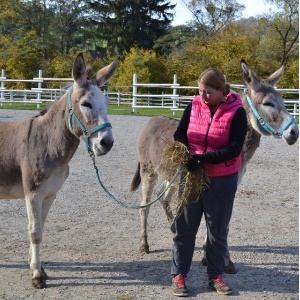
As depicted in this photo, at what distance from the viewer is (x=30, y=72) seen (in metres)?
41.9

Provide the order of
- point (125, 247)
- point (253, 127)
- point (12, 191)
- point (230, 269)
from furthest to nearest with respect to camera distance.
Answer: point (125, 247) → point (253, 127) → point (230, 269) → point (12, 191)

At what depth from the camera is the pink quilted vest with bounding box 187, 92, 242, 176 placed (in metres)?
4.63

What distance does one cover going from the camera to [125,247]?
6328mm

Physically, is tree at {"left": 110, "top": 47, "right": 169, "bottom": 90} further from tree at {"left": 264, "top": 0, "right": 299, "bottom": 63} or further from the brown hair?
the brown hair

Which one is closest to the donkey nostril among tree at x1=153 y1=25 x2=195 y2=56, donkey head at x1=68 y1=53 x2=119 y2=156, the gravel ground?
donkey head at x1=68 y1=53 x2=119 y2=156

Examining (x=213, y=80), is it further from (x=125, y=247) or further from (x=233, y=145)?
(x=125, y=247)

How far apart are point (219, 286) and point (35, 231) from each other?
73.7 inches

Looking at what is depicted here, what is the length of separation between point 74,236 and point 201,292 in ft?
7.21

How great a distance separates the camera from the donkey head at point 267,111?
18.6 feet

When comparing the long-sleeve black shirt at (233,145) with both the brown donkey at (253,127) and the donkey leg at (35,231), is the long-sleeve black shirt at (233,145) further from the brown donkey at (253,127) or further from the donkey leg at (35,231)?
the donkey leg at (35,231)

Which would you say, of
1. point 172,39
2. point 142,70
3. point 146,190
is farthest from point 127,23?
point 146,190

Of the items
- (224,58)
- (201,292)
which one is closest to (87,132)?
(201,292)

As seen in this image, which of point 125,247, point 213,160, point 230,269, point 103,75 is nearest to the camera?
point 213,160

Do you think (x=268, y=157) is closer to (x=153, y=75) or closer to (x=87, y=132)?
(x=87, y=132)
